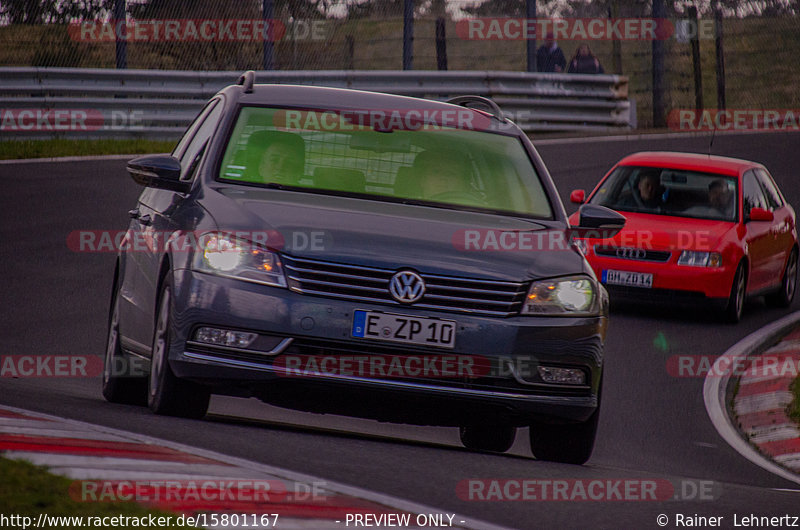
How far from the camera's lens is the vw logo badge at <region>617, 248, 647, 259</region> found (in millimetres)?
14203

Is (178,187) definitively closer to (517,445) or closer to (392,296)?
(392,296)

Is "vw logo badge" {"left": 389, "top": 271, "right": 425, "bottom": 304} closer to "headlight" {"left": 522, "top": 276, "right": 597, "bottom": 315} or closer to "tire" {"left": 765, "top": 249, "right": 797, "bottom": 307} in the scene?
"headlight" {"left": 522, "top": 276, "right": 597, "bottom": 315}

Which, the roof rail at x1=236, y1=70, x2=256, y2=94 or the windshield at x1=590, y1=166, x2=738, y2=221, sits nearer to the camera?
the roof rail at x1=236, y1=70, x2=256, y2=94

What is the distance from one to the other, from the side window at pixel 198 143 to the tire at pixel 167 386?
0.99 m

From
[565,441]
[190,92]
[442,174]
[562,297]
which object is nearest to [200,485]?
[562,297]

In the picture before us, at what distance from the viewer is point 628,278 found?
1413 centimetres

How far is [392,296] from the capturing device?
267 inches

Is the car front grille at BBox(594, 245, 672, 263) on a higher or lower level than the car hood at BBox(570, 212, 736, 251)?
lower

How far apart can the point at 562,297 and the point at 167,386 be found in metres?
1.93

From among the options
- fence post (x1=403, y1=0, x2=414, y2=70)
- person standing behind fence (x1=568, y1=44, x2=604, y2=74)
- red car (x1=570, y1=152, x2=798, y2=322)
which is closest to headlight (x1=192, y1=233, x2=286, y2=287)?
red car (x1=570, y1=152, x2=798, y2=322)

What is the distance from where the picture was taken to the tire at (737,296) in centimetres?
1433

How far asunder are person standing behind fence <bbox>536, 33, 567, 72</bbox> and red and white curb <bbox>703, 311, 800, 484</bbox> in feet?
43.9

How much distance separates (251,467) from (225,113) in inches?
116

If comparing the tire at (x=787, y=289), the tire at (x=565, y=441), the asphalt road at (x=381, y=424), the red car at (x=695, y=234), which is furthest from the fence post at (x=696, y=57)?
the tire at (x=565, y=441)
